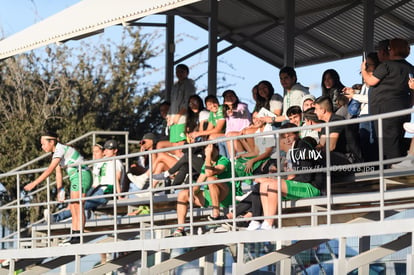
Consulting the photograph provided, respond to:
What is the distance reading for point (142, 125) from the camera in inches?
1332

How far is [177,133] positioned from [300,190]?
4144 mm

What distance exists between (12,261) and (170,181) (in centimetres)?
290

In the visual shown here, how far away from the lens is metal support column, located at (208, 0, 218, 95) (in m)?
17.8

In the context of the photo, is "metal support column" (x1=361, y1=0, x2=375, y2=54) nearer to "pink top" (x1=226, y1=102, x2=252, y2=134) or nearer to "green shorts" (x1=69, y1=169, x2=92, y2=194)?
"pink top" (x1=226, y1=102, x2=252, y2=134)

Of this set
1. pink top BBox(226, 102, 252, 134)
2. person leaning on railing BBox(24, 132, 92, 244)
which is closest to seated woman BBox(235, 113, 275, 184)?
pink top BBox(226, 102, 252, 134)

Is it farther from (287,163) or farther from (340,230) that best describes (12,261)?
(340,230)

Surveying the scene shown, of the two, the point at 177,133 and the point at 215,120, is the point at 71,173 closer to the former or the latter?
the point at 177,133

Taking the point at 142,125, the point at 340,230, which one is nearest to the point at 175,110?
the point at 340,230

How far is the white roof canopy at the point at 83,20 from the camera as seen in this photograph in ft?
44.2

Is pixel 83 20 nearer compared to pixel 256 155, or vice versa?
pixel 256 155

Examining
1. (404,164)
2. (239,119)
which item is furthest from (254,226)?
(239,119)

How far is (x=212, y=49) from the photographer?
700 inches

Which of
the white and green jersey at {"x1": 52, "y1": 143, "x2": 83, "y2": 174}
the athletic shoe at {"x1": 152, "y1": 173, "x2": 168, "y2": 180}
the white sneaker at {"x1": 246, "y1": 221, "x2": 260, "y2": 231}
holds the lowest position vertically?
the white sneaker at {"x1": 246, "y1": 221, "x2": 260, "y2": 231}

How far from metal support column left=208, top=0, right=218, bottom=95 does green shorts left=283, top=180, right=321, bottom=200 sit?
5578 millimetres
